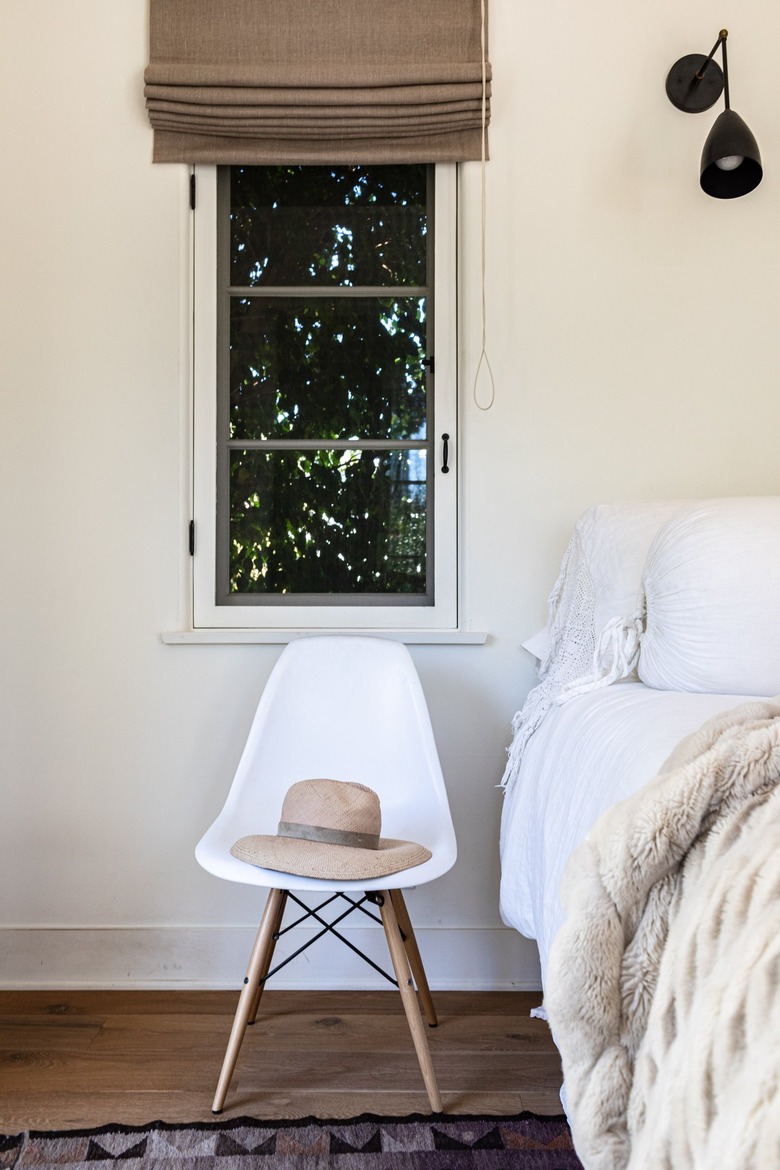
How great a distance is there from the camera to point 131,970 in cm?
202

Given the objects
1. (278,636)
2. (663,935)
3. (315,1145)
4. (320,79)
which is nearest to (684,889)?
(663,935)

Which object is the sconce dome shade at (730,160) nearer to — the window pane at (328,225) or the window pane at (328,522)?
the window pane at (328,225)

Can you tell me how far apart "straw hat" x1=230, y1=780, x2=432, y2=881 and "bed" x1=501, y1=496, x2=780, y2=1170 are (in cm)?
28

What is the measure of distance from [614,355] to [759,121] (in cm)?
65

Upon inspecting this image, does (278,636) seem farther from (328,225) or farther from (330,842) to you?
(328,225)

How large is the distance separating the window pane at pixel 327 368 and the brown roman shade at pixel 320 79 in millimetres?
341

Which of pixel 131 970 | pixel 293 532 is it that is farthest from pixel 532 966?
pixel 293 532

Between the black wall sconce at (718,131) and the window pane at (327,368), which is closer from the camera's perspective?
the black wall sconce at (718,131)

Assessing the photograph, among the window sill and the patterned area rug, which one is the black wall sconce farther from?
the patterned area rug

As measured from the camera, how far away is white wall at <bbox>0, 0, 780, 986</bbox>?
6.75 feet

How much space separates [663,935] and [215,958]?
1458mm

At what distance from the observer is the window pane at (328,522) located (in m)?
2.15

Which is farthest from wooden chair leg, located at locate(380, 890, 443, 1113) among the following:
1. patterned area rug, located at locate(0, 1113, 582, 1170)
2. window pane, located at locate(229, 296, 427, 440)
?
window pane, located at locate(229, 296, 427, 440)

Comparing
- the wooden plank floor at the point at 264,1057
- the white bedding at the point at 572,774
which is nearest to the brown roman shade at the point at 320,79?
the white bedding at the point at 572,774
